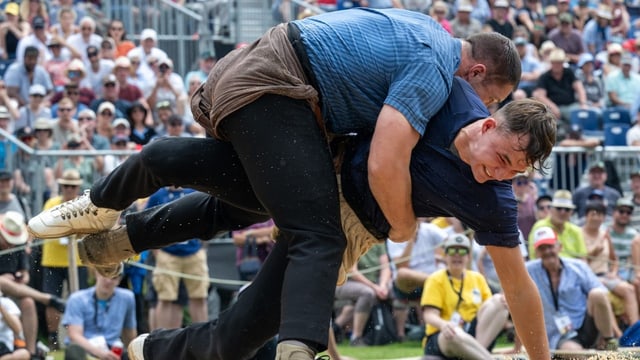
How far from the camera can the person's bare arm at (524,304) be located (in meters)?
4.92

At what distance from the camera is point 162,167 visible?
198 inches

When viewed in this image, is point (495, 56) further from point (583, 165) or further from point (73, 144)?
point (583, 165)

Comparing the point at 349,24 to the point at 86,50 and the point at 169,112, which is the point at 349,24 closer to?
the point at 169,112

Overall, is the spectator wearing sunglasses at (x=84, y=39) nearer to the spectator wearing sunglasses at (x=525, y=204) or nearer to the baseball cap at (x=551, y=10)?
the spectator wearing sunglasses at (x=525, y=204)

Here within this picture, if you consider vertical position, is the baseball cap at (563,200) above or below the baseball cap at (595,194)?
above

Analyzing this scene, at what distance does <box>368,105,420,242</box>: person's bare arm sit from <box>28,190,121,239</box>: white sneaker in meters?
1.40

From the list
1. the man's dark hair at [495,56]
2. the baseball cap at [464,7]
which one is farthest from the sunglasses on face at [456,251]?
the baseball cap at [464,7]

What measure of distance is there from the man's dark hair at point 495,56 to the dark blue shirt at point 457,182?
0.17 m

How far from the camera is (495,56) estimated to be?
4.95m

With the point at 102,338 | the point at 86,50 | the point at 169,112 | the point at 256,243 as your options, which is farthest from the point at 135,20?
the point at 102,338

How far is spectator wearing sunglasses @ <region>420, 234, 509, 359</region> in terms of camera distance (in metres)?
9.16

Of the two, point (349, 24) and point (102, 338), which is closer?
point (349, 24)

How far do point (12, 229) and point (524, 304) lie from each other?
545cm

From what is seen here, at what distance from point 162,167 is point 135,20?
10.5 meters
